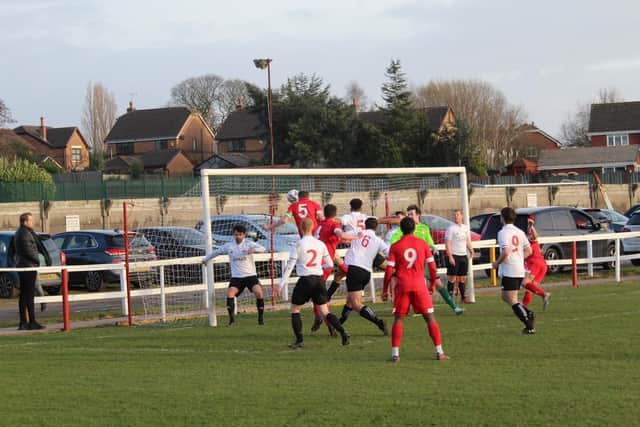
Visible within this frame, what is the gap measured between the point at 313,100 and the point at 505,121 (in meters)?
28.4

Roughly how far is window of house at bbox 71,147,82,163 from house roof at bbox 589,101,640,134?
5451 centimetres

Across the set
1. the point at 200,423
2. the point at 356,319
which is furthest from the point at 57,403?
the point at 356,319

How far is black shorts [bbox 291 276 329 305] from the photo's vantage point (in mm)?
13375

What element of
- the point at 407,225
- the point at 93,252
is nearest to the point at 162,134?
the point at 93,252

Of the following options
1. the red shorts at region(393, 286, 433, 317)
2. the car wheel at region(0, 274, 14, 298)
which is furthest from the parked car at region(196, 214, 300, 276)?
the red shorts at region(393, 286, 433, 317)

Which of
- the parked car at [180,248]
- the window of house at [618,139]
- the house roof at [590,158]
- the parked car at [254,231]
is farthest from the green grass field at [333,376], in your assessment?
the window of house at [618,139]

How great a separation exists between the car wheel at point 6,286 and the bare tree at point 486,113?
68.1m

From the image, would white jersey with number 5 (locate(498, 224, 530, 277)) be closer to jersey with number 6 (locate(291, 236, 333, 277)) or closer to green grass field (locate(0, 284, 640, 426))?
green grass field (locate(0, 284, 640, 426))

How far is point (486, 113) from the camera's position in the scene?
3558 inches

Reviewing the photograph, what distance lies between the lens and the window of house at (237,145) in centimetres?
10125

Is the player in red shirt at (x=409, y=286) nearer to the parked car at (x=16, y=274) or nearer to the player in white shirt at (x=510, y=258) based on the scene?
the player in white shirt at (x=510, y=258)

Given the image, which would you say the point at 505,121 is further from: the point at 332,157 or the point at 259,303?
the point at 259,303

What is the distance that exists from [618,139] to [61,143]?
191 ft

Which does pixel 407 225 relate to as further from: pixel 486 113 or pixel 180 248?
pixel 486 113
